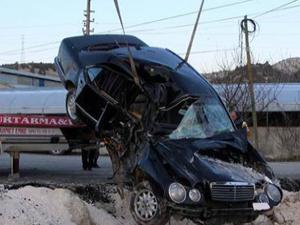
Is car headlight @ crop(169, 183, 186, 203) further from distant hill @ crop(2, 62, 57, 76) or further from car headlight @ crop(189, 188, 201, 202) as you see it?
distant hill @ crop(2, 62, 57, 76)

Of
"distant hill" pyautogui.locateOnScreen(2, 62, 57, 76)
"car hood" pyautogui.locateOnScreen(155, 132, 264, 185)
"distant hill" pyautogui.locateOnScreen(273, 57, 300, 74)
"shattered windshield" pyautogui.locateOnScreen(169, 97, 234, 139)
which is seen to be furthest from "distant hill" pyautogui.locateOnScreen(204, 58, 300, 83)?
"distant hill" pyautogui.locateOnScreen(2, 62, 57, 76)

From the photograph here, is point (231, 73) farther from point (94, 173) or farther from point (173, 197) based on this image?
point (173, 197)

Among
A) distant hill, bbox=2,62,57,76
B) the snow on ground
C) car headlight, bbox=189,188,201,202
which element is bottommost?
the snow on ground

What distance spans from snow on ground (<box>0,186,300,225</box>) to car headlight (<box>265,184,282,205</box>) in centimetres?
122

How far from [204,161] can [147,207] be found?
94 cm

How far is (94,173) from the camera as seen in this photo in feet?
54.2

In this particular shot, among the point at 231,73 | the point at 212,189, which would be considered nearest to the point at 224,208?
the point at 212,189

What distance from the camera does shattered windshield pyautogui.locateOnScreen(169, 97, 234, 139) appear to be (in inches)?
338

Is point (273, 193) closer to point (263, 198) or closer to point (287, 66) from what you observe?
point (263, 198)

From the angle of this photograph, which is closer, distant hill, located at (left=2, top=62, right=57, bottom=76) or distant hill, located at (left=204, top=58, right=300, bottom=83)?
distant hill, located at (left=204, top=58, right=300, bottom=83)

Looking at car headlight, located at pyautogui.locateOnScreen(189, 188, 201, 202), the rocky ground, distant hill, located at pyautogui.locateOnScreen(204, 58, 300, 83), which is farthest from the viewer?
distant hill, located at pyautogui.locateOnScreen(204, 58, 300, 83)

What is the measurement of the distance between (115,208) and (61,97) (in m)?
29.5

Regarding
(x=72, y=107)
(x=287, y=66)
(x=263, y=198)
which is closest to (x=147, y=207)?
(x=263, y=198)

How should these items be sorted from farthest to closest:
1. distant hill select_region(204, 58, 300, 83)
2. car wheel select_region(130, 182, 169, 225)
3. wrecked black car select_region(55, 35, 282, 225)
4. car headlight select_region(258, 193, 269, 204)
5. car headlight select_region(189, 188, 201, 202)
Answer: distant hill select_region(204, 58, 300, 83) < car headlight select_region(258, 193, 269, 204) < car wheel select_region(130, 182, 169, 225) < wrecked black car select_region(55, 35, 282, 225) < car headlight select_region(189, 188, 201, 202)
